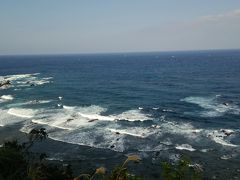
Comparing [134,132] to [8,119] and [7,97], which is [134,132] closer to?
[8,119]

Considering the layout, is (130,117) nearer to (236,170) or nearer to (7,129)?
(7,129)

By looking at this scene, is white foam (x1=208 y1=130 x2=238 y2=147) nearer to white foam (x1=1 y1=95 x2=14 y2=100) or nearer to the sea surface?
the sea surface

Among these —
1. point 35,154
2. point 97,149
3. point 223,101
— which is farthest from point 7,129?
point 223,101

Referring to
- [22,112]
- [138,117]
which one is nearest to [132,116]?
[138,117]

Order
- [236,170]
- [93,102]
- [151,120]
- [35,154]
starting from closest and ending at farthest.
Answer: [236,170], [35,154], [151,120], [93,102]

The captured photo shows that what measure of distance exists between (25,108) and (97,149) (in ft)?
112

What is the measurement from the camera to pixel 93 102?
273 feet

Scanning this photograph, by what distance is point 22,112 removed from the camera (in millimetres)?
73375

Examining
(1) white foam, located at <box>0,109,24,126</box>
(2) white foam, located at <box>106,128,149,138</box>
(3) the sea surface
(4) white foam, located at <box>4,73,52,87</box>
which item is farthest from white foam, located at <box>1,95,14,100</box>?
(2) white foam, located at <box>106,128,149,138</box>

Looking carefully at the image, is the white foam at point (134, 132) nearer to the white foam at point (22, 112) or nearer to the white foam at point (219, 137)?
the white foam at point (219, 137)

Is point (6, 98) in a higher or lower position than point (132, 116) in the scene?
higher

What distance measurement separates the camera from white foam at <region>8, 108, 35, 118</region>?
70.6 m

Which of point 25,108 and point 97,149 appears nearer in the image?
point 97,149

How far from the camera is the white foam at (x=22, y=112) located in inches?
2778
